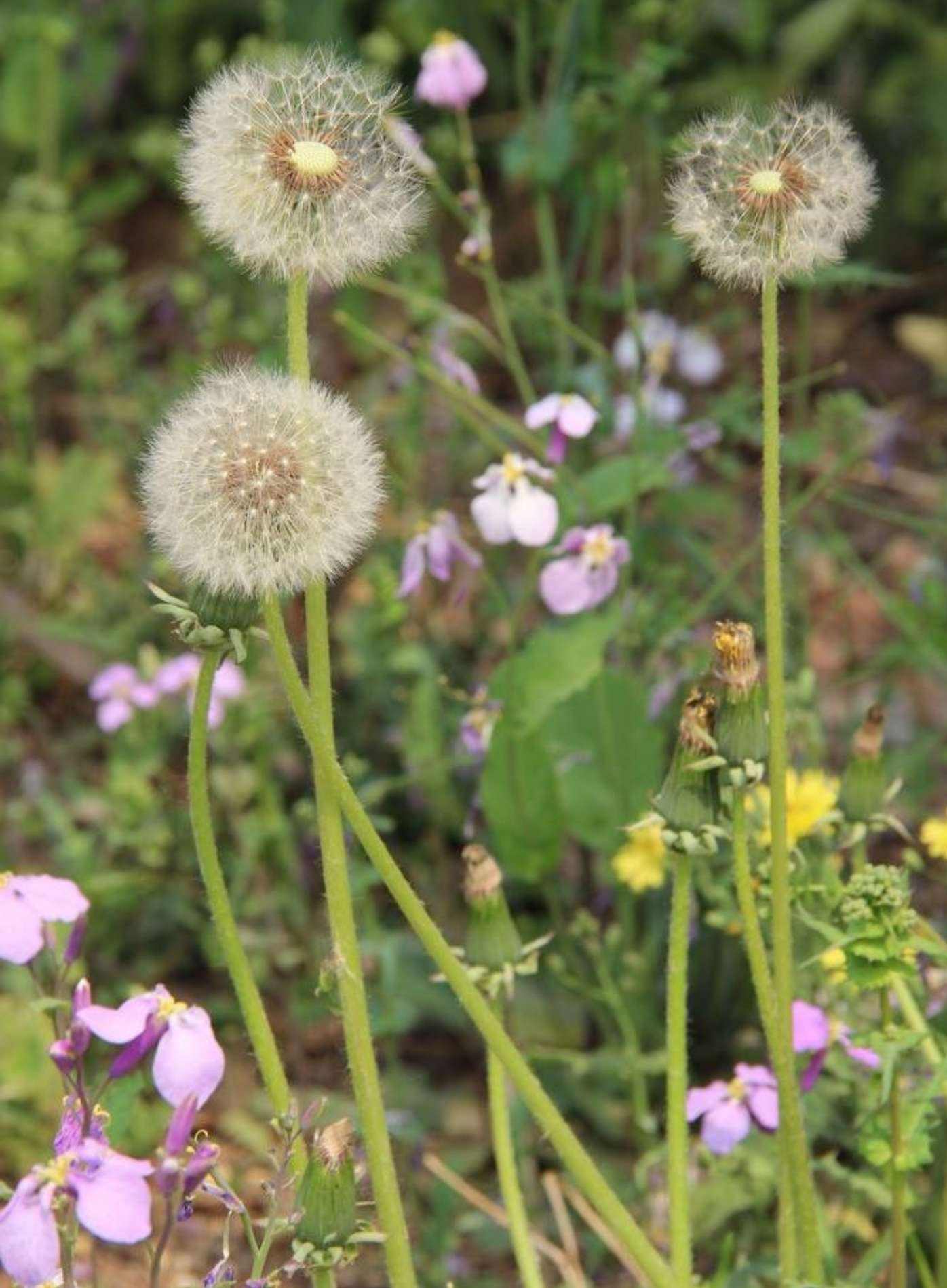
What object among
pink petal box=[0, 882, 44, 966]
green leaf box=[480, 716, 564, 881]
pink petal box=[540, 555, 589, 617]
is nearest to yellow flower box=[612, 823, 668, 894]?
green leaf box=[480, 716, 564, 881]

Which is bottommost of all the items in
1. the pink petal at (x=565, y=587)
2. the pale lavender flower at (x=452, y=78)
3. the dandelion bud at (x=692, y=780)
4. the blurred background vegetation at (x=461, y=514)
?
the blurred background vegetation at (x=461, y=514)

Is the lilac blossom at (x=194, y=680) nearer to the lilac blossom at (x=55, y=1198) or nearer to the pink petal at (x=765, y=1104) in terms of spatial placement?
the pink petal at (x=765, y=1104)

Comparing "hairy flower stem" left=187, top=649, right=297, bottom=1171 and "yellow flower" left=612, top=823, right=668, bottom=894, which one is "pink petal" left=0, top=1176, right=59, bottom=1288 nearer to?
"hairy flower stem" left=187, top=649, right=297, bottom=1171

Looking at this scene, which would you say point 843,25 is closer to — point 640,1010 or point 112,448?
point 112,448

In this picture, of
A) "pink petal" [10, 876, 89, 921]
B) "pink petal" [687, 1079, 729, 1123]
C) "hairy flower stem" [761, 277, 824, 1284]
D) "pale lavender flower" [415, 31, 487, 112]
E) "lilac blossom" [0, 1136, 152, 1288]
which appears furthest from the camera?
"pale lavender flower" [415, 31, 487, 112]

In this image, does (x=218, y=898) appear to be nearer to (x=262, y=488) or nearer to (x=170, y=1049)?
(x=170, y=1049)

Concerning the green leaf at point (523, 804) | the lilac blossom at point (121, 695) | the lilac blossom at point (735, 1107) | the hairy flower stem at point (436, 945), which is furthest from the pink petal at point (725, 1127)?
the lilac blossom at point (121, 695)
